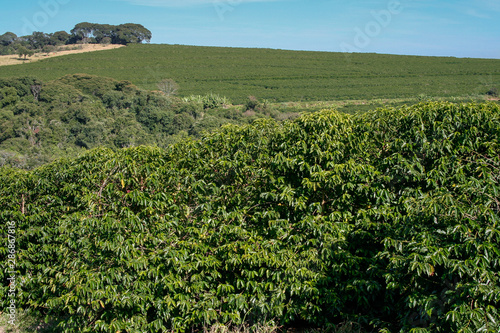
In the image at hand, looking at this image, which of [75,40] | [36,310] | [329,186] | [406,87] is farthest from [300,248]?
[75,40]

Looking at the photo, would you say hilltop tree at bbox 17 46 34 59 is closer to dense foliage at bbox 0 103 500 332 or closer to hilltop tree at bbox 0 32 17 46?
hilltop tree at bbox 0 32 17 46

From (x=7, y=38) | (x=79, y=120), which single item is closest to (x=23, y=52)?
(x=7, y=38)

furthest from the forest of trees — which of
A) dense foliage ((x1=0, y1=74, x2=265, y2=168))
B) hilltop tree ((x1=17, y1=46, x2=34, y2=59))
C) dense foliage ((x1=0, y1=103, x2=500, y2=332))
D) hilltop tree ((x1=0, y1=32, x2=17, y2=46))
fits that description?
dense foliage ((x1=0, y1=103, x2=500, y2=332))

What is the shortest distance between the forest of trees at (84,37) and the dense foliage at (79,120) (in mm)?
63840

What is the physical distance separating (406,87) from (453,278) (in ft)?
229

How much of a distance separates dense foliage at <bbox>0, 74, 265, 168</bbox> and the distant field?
20569mm

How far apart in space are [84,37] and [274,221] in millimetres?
120647

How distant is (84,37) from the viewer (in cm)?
11175

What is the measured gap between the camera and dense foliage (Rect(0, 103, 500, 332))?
584 cm

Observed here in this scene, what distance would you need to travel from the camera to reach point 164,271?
6.11m

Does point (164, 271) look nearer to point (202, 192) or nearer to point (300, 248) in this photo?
point (202, 192)

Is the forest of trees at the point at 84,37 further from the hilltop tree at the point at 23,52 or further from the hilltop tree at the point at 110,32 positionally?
the hilltop tree at the point at 23,52

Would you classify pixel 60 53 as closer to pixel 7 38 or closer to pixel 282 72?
pixel 7 38

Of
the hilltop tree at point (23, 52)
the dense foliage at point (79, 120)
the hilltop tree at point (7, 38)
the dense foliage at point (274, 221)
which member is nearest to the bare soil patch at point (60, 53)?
the hilltop tree at point (23, 52)
